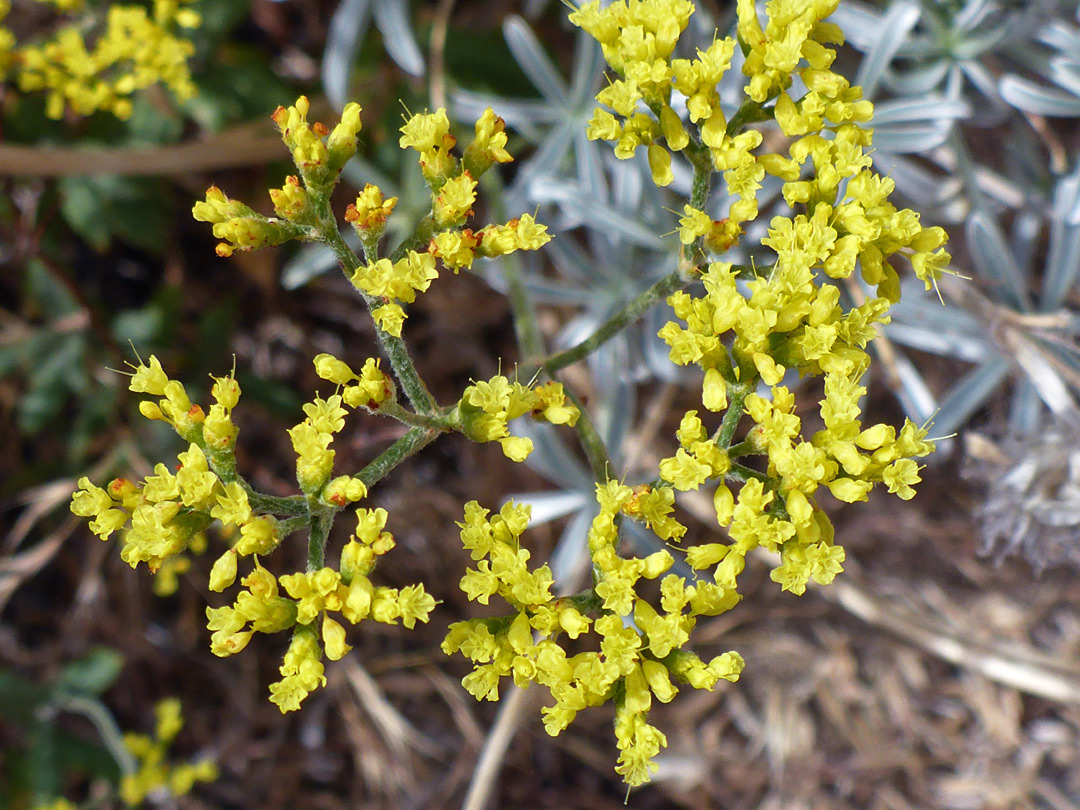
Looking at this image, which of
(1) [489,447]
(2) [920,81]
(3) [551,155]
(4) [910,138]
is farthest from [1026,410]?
(1) [489,447]

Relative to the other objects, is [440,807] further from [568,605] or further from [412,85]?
[412,85]

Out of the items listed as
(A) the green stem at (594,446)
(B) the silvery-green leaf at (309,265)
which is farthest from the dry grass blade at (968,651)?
(B) the silvery-green leaf at (309,265)

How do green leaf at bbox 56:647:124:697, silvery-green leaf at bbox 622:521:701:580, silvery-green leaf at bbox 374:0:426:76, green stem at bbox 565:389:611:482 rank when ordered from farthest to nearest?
green leaf at bbox 56:647:124:697 < silvery-green leaf at bbox 374:0:426:76 < silvery-green leaf at bbox 622:521:701:580 < green stem at bbox 565:389:611:482

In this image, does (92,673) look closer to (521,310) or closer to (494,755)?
(494,755)

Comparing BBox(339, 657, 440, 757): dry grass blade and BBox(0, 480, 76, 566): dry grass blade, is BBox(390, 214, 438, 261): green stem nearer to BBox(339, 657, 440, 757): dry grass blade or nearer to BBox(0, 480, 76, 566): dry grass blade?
BBox(0, 480, 76, 566): dry grass blade

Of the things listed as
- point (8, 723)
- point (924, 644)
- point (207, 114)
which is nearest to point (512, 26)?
point (207, 114)

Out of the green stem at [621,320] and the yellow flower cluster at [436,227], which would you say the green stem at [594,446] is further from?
the yellow flower cluster at [436,227]

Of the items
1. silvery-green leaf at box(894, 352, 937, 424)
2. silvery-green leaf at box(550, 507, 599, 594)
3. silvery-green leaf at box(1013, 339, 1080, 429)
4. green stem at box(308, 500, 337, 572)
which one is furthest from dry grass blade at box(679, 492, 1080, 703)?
green stem at box(308, 500, 337, 572)
